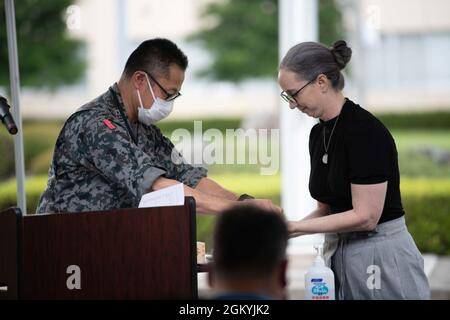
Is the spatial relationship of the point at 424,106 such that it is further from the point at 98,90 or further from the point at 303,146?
the point at 303,146

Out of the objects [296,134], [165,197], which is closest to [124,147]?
[165,197]

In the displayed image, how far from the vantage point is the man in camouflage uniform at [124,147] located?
3.22 metres

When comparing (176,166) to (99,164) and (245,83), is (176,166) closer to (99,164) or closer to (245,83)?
(99,164)

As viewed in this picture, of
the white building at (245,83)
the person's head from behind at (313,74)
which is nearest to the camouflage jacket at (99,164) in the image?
the person's head from behind at (313,74)

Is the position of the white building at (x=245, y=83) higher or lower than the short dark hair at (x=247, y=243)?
higher

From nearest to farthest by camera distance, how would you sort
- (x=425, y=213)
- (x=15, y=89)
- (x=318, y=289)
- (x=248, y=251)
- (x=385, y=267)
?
(x=248, y=251) < (x=318, y=289) < (x=385, y=267) < (x=15, y=89) < (x=425, y=213)

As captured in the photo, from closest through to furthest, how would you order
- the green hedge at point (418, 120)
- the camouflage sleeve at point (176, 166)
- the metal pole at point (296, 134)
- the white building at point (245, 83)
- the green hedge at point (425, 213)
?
the camouflage sleeve at point (176, 166) < the metal pole at point (296, 134) < the green hedge at point (425, 213) < the green hedge at point (418, 120) < the white building at point (245, 83)

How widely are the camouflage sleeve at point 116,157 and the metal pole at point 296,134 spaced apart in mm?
5240

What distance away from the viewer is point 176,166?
3939 millimetres

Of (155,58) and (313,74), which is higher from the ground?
(155,58)

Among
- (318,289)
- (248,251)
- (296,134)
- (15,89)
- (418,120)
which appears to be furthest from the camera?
(418,120)

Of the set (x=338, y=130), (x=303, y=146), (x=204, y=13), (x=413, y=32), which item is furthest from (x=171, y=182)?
(x=413, y=32)

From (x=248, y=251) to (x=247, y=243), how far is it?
17mm

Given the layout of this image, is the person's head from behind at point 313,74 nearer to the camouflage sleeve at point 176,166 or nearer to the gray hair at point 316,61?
the gray hair at point 316,61
